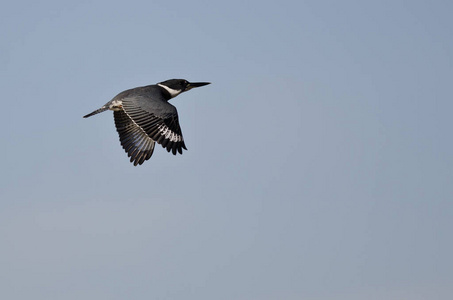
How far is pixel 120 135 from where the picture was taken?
20453 millimetres

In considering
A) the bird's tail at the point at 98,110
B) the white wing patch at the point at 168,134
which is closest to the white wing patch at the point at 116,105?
the bird's tail at the point at 98,110

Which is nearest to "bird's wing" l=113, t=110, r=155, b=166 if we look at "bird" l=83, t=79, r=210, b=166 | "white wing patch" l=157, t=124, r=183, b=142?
"bird" l=83, t=79, r=210, b=166

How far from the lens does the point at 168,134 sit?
18.5 meters

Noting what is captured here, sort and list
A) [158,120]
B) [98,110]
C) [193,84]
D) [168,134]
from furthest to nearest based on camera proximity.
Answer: [193,84], [98,110], [158,120], [168,134]

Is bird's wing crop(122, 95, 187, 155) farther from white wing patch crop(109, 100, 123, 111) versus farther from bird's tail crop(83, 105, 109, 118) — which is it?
bird's tail crop(83, 105, 109, 118)

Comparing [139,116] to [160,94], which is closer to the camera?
[139,116]

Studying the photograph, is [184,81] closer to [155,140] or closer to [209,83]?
[209,83]

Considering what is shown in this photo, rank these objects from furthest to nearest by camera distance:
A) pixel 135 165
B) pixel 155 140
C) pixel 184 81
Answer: pixel 184 81, pixel 135 165, pixel 155 140

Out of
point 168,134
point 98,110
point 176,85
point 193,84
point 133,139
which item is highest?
point 193,84

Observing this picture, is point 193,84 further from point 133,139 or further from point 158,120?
point 158,120

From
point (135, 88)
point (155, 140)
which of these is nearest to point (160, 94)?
A: point (135, 88)

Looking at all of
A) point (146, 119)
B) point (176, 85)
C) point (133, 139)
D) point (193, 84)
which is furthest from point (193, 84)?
point (146, 119)

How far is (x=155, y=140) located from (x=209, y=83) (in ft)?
15.8

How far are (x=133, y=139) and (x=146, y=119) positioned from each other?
5.06ft
